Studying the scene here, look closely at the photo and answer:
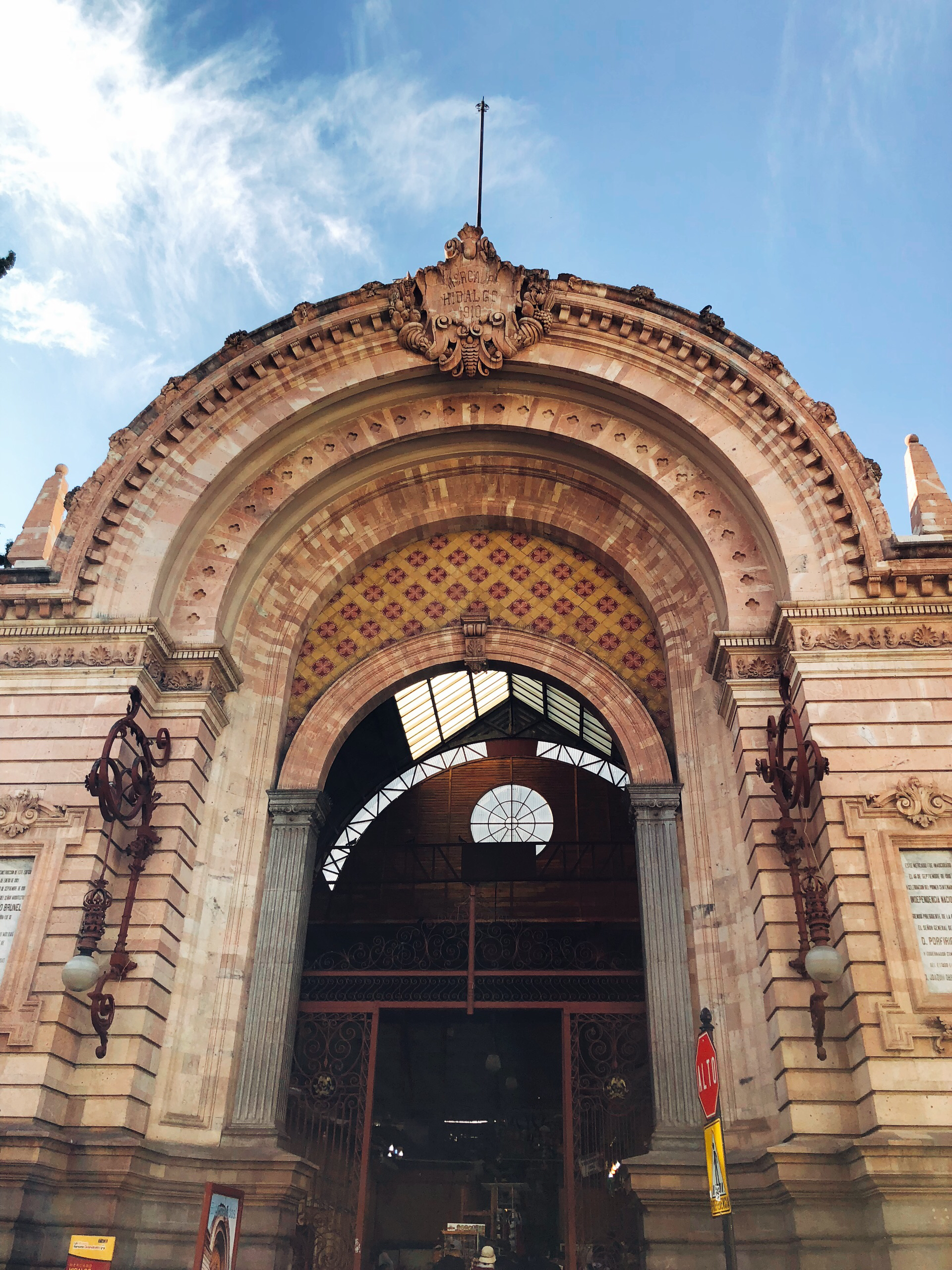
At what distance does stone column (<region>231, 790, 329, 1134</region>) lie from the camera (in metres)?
14.6

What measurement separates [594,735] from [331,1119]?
16.3 metres

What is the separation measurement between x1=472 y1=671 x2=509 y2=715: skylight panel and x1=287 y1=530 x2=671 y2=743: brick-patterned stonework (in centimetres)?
792

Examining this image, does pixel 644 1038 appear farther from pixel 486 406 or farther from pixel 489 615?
pixel 486 406

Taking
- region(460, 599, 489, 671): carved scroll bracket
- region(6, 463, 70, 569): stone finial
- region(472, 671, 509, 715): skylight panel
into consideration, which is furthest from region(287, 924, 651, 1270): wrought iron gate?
region(472, 671, 509, 715): skylight panel

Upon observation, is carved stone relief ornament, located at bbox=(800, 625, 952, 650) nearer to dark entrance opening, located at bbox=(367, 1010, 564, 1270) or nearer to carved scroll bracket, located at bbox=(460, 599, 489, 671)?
carved scroll bracket, located at bbox=(460, 599, 489, 671)


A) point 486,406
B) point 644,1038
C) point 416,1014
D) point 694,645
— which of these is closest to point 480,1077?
point 416,1014

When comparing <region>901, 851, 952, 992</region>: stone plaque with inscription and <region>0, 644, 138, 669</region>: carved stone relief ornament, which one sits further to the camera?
<region>0, 644, 138, 669</region>: carved stone relief ornament

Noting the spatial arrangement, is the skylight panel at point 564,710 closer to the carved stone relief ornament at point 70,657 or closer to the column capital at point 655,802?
the column capital at point 655,802

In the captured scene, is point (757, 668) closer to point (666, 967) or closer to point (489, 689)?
point (666, 967)

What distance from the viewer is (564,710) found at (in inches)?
1188

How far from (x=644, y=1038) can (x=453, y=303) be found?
1329cm

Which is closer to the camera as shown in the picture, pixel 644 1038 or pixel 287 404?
pixel 644 1038

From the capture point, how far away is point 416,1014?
88.8 ft

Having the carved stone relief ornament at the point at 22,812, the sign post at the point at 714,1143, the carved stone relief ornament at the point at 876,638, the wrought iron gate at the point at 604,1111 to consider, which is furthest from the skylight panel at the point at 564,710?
the sign post at the point at 714,1143
